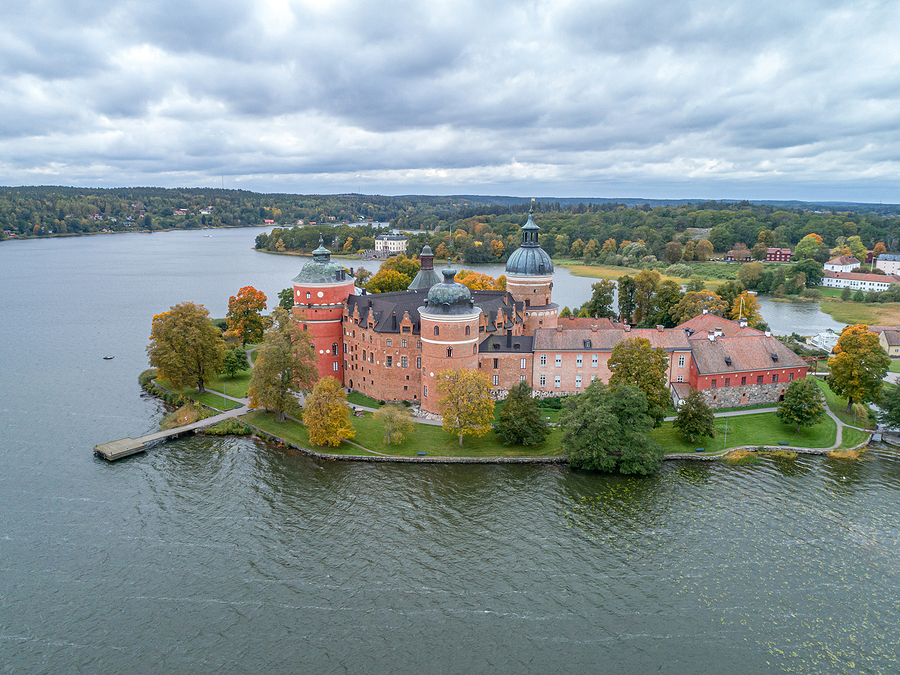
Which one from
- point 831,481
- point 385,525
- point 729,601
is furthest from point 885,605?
point 385,525

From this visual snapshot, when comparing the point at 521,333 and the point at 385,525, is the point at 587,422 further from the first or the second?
the point at 521,333

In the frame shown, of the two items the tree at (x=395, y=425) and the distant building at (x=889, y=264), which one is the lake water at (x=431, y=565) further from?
the distant building at (x=889, y=264)

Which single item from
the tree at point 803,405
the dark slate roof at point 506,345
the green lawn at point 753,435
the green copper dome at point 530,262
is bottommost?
the green lawn at point 753,435

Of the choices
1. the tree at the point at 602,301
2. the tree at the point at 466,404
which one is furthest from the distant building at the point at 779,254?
the tree at the point at 466,404

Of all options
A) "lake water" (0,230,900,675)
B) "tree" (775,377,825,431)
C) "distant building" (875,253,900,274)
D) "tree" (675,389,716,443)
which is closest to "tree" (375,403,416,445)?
"lake water" (0,230,900,675)

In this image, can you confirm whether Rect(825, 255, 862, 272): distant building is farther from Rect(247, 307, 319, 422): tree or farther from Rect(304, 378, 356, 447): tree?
Rect(304, 378, 356, 447): tree

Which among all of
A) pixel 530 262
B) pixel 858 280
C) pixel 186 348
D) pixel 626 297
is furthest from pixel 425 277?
pixel 858 280
